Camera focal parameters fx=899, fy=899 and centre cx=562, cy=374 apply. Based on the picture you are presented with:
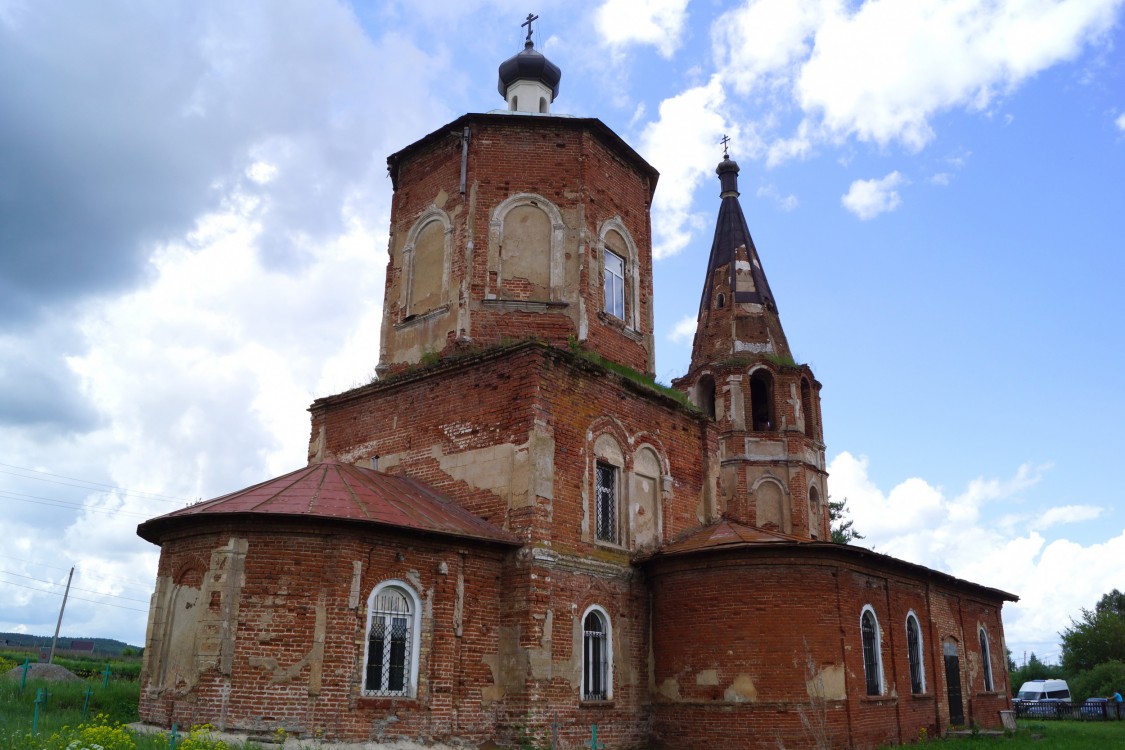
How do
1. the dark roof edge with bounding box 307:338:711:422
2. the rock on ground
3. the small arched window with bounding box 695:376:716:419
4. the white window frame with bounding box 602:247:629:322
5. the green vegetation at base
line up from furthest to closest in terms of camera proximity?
the small arched window with bounding box 695:376:716:419, the rock on ground, the white window frame with bounding box 602:247:629:322, the green vegetation at base, the dark roof edge with bounding box 307:338:711:422

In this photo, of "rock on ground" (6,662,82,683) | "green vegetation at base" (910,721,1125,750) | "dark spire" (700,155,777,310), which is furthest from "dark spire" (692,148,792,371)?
"rock on ground" (6,662,82,683)

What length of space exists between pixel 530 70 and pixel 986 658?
1538 centimetres

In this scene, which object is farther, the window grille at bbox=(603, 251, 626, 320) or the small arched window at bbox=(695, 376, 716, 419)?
the small arched window at bbox=(695, 376, 716, 419)

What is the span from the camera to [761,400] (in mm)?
26812

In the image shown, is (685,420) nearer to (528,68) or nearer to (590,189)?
(590,189)

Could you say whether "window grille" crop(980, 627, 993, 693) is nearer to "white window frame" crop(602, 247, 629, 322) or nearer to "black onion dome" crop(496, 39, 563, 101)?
"white window frame" crop(602, 247, 629, 322)

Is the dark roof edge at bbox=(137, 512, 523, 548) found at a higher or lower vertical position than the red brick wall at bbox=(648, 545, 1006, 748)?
higher

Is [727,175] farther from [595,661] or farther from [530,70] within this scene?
[595,661]

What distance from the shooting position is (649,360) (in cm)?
1563

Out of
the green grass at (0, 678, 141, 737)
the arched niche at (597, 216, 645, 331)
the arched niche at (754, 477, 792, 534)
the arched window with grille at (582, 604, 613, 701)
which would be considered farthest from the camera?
the arched niche at (754, 477, 792, 534)

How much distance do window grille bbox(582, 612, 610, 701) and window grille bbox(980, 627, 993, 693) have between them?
10.4 m

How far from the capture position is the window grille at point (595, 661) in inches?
496

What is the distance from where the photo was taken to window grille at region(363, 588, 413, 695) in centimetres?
1078

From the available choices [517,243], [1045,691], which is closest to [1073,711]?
[1045,691]
